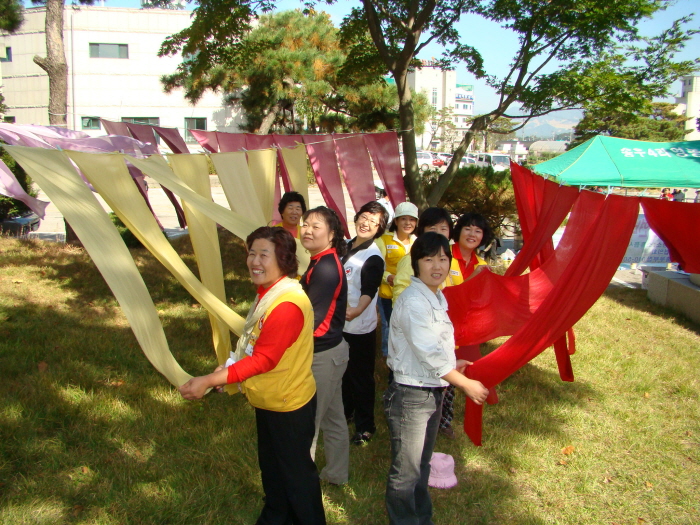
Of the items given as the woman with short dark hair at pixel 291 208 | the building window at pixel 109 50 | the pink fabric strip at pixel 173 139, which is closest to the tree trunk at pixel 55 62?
the pink fabric strip at pixel 173 139

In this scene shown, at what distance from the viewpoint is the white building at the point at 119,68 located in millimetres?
23469

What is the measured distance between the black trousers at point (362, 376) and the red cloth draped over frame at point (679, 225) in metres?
1.73

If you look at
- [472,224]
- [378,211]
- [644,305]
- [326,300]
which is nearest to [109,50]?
[644,305]

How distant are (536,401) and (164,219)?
1208 cm

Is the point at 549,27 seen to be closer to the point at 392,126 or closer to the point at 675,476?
the point at 675,476

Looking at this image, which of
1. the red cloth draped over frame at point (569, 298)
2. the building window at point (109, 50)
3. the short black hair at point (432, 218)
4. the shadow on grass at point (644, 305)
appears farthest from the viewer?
the building window at point (109, 50)

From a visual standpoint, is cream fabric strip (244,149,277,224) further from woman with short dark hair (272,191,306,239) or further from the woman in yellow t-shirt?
the woman in yellow t-shirt

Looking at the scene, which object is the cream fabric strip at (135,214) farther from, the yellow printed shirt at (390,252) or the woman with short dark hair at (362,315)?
the yellow printed shirt at (390,252)

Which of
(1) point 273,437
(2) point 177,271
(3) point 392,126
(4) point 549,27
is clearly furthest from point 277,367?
(3) point 392,126

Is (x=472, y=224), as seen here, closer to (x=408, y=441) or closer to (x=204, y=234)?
(x=408, y=441)

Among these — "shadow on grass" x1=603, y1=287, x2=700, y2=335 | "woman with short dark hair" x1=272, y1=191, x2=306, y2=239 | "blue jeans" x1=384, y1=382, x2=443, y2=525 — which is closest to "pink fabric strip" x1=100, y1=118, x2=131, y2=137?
"woman with short dark hair" x1=272, y1=191, x2=306, y2=239

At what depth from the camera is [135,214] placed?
2.71 metres

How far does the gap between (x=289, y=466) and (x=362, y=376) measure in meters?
1.21

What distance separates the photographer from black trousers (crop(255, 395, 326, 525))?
2.25m
